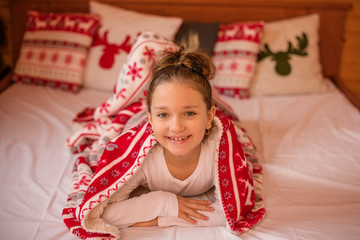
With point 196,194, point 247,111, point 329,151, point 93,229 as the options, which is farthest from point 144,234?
point 247,111

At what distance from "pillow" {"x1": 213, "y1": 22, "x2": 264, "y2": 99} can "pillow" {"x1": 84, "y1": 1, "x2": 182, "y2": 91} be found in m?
0.35

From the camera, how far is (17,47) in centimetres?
245

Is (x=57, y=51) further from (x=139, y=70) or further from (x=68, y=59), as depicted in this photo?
(x=139, y=70)

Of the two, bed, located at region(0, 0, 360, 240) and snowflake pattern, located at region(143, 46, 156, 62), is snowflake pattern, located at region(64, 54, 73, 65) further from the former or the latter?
snowflake pattern, located at region(143, 46, 156, 62)

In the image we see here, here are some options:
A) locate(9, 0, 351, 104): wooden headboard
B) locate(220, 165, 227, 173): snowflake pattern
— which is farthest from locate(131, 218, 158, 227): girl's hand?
locate(9, 0, 351, 104): wooden headboard

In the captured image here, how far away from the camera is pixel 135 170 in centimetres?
117

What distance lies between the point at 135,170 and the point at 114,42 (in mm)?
1194

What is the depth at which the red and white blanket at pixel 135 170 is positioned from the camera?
1139mm

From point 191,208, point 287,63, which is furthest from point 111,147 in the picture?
point 287,63

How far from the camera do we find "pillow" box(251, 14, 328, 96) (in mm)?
2113

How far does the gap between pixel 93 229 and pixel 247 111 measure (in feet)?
3.68

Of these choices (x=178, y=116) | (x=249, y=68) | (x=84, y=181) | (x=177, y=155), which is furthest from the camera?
(x=249, y=68)

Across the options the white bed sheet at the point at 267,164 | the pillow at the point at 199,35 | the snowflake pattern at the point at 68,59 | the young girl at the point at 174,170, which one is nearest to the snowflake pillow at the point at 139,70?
the young girl at the point at 174,170

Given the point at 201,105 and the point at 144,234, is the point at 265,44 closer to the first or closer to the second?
the point at 201,105
